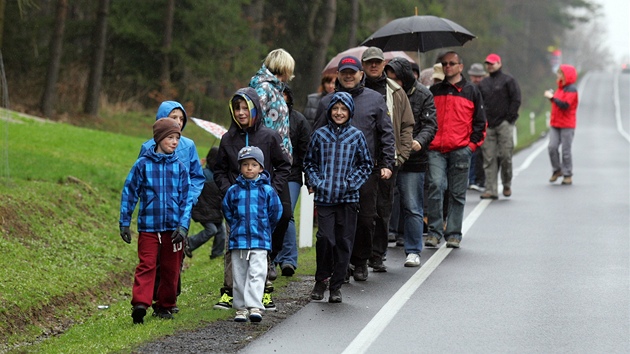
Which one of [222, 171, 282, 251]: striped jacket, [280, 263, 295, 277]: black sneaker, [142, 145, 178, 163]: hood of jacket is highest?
[142, 145, 178, 163]: hood of jacket

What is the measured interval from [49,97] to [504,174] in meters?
17.7

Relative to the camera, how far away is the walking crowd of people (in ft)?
28.7

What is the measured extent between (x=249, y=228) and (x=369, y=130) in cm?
195

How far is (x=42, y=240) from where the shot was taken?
44.8 feet

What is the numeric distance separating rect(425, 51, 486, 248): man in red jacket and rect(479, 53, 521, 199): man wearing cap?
15.5 ft

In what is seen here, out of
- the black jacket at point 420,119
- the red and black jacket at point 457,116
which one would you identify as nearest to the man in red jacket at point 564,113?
the red and black jacket at point 457,116

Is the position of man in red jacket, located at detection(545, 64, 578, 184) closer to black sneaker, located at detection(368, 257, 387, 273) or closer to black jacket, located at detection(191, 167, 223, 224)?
black jacket, located at detection(191, 167, 223, 224)

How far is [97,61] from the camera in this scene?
33.0 meters

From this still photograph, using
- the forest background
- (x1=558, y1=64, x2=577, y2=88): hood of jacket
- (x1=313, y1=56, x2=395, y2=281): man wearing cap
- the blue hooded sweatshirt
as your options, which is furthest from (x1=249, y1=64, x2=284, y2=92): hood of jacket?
the forest background

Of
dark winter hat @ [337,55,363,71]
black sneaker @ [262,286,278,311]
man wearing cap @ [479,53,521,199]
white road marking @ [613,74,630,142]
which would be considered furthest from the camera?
white road marking @ [613,74,630,142]

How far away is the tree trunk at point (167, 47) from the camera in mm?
35562

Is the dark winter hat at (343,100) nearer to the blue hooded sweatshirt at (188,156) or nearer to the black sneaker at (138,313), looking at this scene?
the blue hooded sweatshirt at (188,156)

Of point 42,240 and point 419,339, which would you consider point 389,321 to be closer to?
point 419,339

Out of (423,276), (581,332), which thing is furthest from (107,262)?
(581,332)
